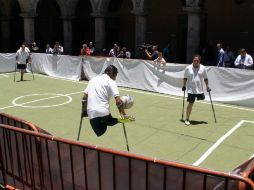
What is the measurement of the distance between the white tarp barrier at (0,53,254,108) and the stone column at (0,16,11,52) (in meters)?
9.38

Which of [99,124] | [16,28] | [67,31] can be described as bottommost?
[99,124]

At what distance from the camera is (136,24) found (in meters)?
21.3

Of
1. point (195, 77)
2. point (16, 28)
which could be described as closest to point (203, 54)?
point (195, 77)

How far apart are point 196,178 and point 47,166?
226cm

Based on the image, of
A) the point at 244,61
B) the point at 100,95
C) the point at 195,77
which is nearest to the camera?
the point at 100,95

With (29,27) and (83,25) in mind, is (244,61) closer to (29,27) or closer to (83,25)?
(29,27)

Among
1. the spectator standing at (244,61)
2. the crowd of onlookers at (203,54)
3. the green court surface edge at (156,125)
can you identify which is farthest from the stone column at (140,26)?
the spectator standing at (244,61)

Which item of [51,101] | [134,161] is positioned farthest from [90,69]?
[134,161]

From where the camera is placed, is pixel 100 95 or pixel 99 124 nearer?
pixel 100 95

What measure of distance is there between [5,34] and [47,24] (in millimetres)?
3820

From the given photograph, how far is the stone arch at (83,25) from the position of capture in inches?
1177

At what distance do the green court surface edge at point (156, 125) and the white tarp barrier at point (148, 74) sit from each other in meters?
0.49

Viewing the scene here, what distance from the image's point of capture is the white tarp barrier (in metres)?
12.5

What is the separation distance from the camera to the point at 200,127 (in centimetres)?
984
